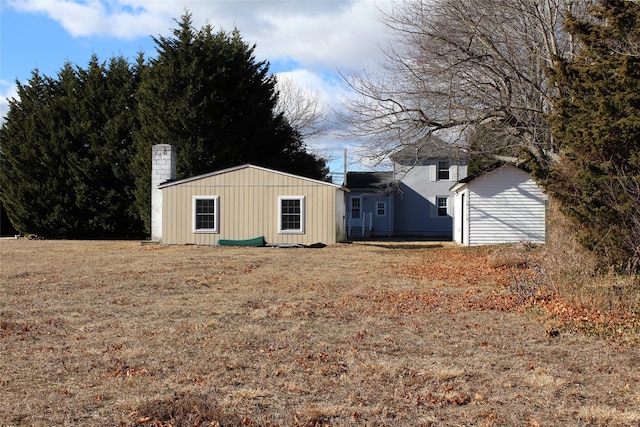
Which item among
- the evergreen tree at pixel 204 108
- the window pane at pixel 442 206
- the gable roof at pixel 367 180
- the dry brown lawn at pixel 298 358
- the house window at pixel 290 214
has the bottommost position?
the dry brown lawn at pixel 298 358

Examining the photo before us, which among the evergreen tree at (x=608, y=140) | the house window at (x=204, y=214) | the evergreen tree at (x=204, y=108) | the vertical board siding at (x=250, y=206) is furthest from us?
the evergreen tree at (x=204, y=108)

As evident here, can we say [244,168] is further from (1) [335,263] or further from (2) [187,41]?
(2) [187,41]

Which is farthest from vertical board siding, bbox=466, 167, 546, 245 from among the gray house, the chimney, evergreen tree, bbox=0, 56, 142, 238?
evergreen tree, bbox=0, 56, 142, 238

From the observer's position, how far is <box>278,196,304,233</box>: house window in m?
21.3

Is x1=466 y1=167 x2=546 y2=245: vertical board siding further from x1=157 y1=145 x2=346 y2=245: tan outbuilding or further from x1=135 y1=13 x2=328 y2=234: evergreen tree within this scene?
x1=135 y1=13 x2=328 y2=234: evergreen tree

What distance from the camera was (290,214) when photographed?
21.4 m

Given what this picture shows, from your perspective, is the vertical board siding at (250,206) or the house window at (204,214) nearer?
the vertical board siding at (250,206)

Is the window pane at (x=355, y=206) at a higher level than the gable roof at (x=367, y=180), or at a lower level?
lower

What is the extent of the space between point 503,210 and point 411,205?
10.2m

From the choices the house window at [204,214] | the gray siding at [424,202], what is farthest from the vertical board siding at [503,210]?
the house window at [204,214]

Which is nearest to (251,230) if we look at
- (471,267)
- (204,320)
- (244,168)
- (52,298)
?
(244,168)

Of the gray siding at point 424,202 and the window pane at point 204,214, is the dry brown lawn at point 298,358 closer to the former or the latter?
the window pane at point 204,214

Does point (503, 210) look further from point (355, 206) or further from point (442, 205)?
point (355, 206)

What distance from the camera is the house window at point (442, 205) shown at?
31828 mm
